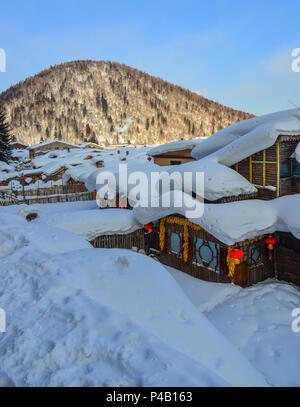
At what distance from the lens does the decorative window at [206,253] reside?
1178 centimetres

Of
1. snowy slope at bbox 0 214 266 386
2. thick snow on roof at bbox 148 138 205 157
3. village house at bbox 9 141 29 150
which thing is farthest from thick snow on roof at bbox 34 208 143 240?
village house at bbox 9 141 29 150

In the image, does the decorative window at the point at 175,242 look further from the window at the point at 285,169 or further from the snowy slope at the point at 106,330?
the snowy slope at the point at 106,330

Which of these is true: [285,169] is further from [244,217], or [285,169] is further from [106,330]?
[106,330]

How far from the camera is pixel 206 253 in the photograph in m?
12.1

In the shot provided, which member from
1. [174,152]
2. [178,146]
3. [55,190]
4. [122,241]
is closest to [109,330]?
[122,241]

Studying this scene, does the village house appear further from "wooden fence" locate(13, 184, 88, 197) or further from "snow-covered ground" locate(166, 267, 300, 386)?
"snow-covered ground" locate(166, 267, 300, 386)

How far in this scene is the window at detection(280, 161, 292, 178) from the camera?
41.5 ft

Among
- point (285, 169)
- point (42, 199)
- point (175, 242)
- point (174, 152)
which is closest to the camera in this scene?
point (285, 169)

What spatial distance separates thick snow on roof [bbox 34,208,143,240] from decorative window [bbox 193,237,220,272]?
3470mm

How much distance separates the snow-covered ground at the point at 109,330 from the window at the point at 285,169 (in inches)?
263

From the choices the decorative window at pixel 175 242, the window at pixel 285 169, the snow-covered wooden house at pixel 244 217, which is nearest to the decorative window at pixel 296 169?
the snow-covered wooden house at pixel 244 217

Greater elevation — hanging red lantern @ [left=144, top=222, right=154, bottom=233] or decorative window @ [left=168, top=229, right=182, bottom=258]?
hanging red lantern @ [left=144, top=222, right=154, bottom=233]

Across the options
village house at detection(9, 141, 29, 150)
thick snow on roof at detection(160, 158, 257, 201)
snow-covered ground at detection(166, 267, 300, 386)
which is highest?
village house at detection(9, 141, 29, 150)

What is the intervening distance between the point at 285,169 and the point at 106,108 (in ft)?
436
